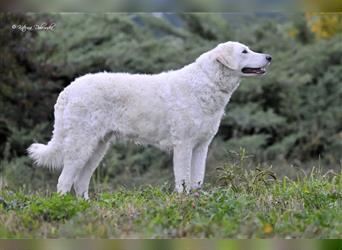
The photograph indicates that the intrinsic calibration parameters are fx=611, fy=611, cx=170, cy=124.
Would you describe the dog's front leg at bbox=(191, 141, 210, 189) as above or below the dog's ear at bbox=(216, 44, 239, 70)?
below

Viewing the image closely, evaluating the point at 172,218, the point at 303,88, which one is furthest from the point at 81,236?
the point at 303,88

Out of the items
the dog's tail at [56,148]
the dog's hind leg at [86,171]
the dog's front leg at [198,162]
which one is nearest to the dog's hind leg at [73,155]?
the dog's tail at [56,148]

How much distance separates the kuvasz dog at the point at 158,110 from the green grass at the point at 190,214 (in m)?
0.60

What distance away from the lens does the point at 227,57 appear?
6496 mm

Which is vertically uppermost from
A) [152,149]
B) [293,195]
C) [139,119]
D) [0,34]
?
[0,34]

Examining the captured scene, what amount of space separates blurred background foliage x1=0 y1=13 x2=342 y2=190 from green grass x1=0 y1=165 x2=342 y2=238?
13.5 feet

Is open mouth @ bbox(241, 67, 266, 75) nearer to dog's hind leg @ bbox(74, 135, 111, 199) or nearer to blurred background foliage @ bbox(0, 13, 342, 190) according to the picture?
dog's hind leg @ bbox(74, 135, 111, 199)

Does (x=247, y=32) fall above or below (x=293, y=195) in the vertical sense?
above

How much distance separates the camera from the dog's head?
21.3 ft

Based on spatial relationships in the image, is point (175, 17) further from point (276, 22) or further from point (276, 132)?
point (276, 132)

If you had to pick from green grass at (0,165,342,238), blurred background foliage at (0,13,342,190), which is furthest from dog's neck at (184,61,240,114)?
blurred background foliage at (0,13,342,190)

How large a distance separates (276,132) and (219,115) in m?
5.57

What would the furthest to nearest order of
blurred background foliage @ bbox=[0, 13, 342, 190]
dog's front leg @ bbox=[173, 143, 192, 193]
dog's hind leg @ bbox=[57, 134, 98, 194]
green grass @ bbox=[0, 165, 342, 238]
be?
blurred background foliage @ bbox=[0, 13, 342, 190], dog's hind leg @ bbox=[57, 134, 98, 194], dog's front leg @ bbox=[173, 143, 192, 193], green grass @ bbox=[0, 165, 342, 238]

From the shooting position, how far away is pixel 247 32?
12.7 metres
